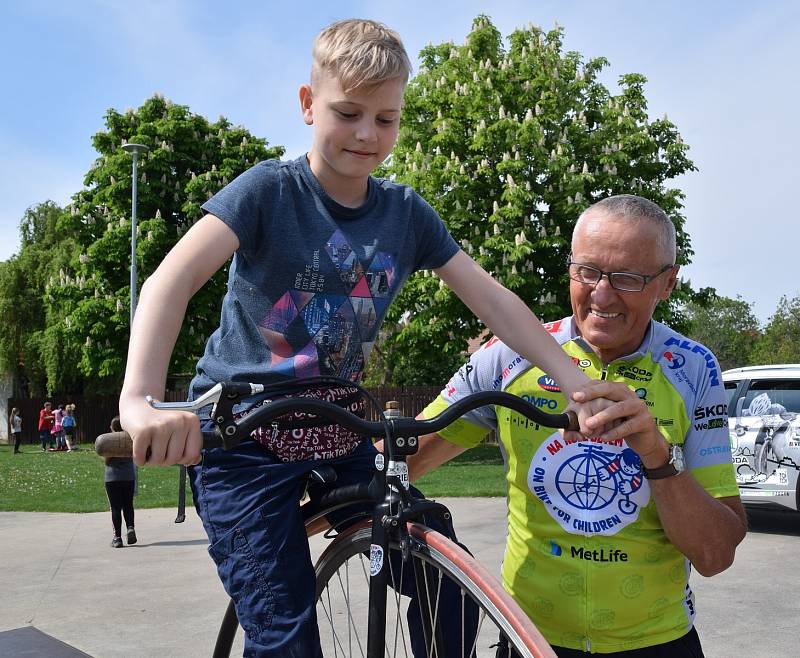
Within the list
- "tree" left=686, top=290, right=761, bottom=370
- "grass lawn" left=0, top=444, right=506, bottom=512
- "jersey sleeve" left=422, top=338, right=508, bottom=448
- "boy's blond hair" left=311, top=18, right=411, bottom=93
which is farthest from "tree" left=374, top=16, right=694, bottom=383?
"tree" left=686, top=290, right=761, bottom=370

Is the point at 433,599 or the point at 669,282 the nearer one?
the point at 433,599

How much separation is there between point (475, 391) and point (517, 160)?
19454mm

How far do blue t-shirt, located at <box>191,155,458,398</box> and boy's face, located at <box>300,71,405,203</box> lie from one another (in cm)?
14

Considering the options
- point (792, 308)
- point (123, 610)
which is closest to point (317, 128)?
point (123, 610)

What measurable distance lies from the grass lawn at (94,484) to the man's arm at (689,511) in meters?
11.4

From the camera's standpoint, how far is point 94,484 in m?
19.2

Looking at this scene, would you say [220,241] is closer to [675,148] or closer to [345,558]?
[345,558]

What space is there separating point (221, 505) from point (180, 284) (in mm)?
621

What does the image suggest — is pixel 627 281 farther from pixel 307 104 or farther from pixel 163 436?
pixel 163 436

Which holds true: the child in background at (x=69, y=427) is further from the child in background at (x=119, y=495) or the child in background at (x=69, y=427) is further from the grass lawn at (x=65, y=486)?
the child in background at (x=119, y=495)

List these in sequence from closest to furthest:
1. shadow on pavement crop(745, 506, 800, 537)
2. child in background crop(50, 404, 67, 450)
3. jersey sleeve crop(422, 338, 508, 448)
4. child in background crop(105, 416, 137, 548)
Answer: jersey sleeve crop(422, 338, 508, 448)
child in background crop(105, 416, 137, 548)
shadow on pavement crop(745, 506, 800, 537)
child in background crop(50, 404, 67, 450)

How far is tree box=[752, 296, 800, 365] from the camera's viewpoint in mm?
68438

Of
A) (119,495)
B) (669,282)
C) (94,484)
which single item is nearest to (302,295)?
(669,282)

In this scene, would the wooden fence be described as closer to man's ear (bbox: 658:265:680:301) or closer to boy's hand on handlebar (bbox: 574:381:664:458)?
man's ear (bbox: 658:265:680:301)
